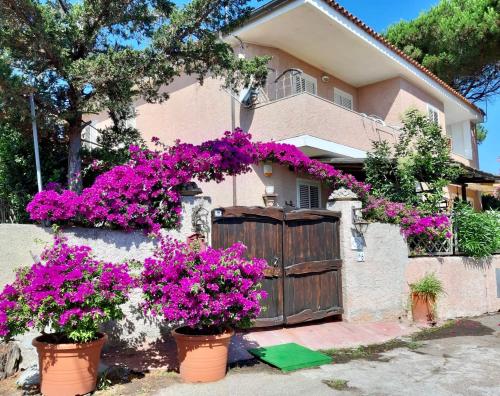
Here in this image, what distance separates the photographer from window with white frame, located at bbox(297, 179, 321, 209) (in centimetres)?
1248

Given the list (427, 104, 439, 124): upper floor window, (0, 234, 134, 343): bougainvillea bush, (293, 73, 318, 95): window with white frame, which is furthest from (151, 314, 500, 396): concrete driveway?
(427, 104, 439, 124): upper floor window

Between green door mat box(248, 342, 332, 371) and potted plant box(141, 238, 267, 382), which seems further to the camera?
green door mat box(248, 342, 332, 371)

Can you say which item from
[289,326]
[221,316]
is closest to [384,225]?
[289,326]

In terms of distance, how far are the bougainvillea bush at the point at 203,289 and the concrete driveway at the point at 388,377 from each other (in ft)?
2.59

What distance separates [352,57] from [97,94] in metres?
9.85

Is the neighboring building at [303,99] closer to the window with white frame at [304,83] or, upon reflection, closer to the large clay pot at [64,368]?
the window with white frame at [304,83]

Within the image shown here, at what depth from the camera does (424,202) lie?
11.9 m

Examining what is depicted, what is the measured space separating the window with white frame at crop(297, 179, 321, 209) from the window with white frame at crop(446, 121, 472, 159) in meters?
13.3

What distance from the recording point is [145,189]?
6.85 m

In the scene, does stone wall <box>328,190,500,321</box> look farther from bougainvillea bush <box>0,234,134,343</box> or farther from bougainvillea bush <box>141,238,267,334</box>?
bougainvillea bush <box>0,234,134,343</box>

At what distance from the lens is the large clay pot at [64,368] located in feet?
16.7

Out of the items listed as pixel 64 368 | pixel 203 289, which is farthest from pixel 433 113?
pixel 64 368

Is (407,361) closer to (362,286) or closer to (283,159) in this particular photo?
(362,286)

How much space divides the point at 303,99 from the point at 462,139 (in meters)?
15.4
